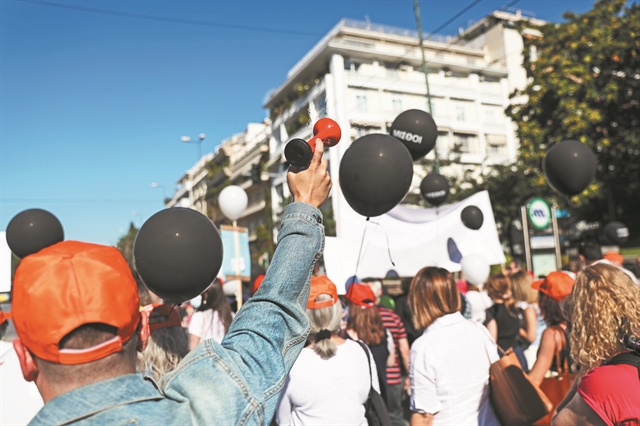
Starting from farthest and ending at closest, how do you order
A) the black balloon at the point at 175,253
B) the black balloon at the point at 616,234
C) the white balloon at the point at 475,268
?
the black balloon at the point at 616,234 < the white balloon at the point at 475,268 < the black balloon at the point at 175,253

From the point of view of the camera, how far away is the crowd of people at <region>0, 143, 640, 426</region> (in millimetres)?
1062

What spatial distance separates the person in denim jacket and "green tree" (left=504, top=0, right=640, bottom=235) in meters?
19.7

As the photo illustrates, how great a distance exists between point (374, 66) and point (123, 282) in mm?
37517

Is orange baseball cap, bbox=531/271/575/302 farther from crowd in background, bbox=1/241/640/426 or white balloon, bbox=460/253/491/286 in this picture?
white balloon, bbox=460/253/491/286

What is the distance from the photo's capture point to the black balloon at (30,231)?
13.0 ft

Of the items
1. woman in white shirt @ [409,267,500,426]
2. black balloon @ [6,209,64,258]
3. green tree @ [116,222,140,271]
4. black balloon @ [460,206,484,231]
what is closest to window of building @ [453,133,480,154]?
green tree @ [116,222,140,271]

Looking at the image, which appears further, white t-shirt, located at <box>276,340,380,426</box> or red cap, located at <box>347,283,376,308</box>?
red cap, located at <box>347,283,376,308</box>

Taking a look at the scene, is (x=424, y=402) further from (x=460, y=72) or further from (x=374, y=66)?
(x=460, y=72)

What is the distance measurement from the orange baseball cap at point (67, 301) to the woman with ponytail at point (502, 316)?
15.9 feet

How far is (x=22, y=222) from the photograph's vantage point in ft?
13.5

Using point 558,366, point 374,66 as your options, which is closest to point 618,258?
point 558,366

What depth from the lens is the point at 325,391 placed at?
283 centimetres

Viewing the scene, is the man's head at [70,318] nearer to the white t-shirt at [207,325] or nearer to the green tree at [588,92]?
the white t-shirt at [207,325]

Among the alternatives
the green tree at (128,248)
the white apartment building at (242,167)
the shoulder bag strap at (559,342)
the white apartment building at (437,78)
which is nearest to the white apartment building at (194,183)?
the white apartment building at (242,167)
